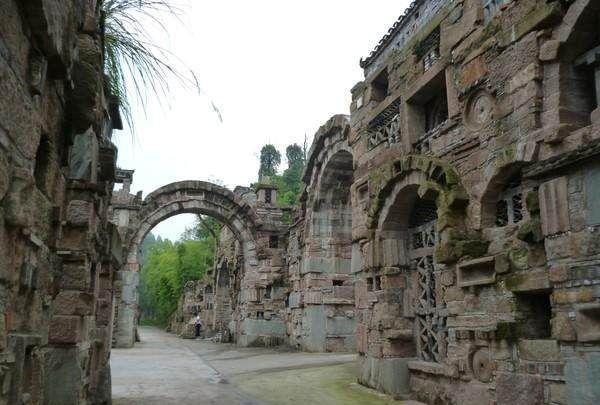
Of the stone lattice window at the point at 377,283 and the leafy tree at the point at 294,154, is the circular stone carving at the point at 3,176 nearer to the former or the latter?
the stone lattice window at the point at 377,283

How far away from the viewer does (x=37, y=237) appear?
8.84 ft

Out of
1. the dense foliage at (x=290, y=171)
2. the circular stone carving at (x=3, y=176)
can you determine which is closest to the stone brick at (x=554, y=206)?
the circular stone carving at (x=3, y=176)

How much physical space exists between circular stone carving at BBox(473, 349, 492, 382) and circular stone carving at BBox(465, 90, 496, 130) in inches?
93.8

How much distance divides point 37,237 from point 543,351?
13.3 ft

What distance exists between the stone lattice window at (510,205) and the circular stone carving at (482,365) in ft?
4.39

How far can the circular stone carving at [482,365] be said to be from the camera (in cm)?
520

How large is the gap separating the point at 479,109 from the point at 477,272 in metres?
1.78

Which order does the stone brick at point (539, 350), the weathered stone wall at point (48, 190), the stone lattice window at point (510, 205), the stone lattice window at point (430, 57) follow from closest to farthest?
the weathered stone wall at point (48, 190), the stone brick at point (539, 350), the stone lattice window at point (510, 205), the stone lattice window at point (430, 57)

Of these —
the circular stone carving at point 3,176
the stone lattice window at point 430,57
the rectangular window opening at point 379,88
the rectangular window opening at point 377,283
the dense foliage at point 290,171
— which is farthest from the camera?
the dense foliage at point 290,171

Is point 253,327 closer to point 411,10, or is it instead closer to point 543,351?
point 411,10

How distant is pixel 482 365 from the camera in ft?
17.4

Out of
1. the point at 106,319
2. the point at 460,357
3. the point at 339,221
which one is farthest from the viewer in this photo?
the point at 339,221

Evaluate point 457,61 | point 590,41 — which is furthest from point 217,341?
point 590,41

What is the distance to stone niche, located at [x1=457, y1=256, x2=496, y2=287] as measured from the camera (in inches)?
207
